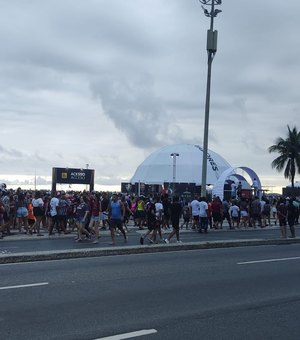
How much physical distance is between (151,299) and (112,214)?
9.26 m

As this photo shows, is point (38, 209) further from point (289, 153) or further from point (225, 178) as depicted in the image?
point (289, 153)

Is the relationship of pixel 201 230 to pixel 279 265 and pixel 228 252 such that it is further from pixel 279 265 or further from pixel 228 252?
pixel 279 265

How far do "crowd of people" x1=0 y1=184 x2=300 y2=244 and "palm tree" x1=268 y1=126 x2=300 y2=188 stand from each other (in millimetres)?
36969

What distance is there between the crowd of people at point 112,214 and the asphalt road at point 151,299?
4411 mm

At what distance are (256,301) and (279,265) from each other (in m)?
4.77

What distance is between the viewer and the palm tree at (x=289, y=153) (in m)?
65.0

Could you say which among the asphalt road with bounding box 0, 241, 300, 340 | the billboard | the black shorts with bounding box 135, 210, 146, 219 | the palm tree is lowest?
the asphalt road with bounding box 0, 241, 300, 340

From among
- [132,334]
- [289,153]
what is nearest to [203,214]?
[132,334]

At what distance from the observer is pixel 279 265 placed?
518 inches

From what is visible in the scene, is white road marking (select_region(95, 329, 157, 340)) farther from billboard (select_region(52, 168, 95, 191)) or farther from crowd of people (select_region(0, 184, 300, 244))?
billboard (select_region(52, 168, 95, 191))

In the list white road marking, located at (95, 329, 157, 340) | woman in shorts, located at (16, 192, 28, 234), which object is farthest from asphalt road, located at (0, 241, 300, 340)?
woman in shorts, located at (16, 192, 28, 234)

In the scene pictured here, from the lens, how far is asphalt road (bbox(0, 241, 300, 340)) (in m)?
6.76

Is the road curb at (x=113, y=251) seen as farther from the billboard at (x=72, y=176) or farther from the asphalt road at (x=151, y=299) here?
the billboard at (x=72, y=176)

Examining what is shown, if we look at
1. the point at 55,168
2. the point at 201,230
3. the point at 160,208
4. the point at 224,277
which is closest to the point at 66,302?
the point at 224,277
